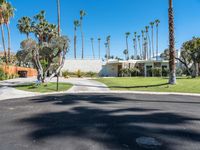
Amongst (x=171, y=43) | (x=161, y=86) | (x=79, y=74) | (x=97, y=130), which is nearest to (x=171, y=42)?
(x=171, y=43)

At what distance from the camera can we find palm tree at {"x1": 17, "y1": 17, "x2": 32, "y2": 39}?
4483cm

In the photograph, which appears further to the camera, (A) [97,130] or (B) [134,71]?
(B) [134,71]

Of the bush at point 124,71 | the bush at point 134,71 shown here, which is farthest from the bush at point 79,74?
the bush at point 134,71

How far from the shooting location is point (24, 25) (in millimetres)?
45125

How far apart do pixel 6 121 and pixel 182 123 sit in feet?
18.5

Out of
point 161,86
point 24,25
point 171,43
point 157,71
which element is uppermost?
point 24,25

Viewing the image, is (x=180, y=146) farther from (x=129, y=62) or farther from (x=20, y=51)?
(x=129, y=62)

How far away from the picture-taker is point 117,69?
48312mm

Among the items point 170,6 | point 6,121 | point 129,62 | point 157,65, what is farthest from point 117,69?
point 6,121

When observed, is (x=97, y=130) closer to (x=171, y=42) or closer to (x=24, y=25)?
(x=171, y=42)

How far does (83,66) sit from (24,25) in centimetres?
1276

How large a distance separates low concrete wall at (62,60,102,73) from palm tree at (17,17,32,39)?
8768 mm

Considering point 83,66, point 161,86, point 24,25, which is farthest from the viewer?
point 83,66

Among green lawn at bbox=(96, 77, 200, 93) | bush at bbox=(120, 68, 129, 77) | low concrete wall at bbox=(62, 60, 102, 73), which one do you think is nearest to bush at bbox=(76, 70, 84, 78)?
low concrete wall at bbox=(62, 60, 102, 73)
